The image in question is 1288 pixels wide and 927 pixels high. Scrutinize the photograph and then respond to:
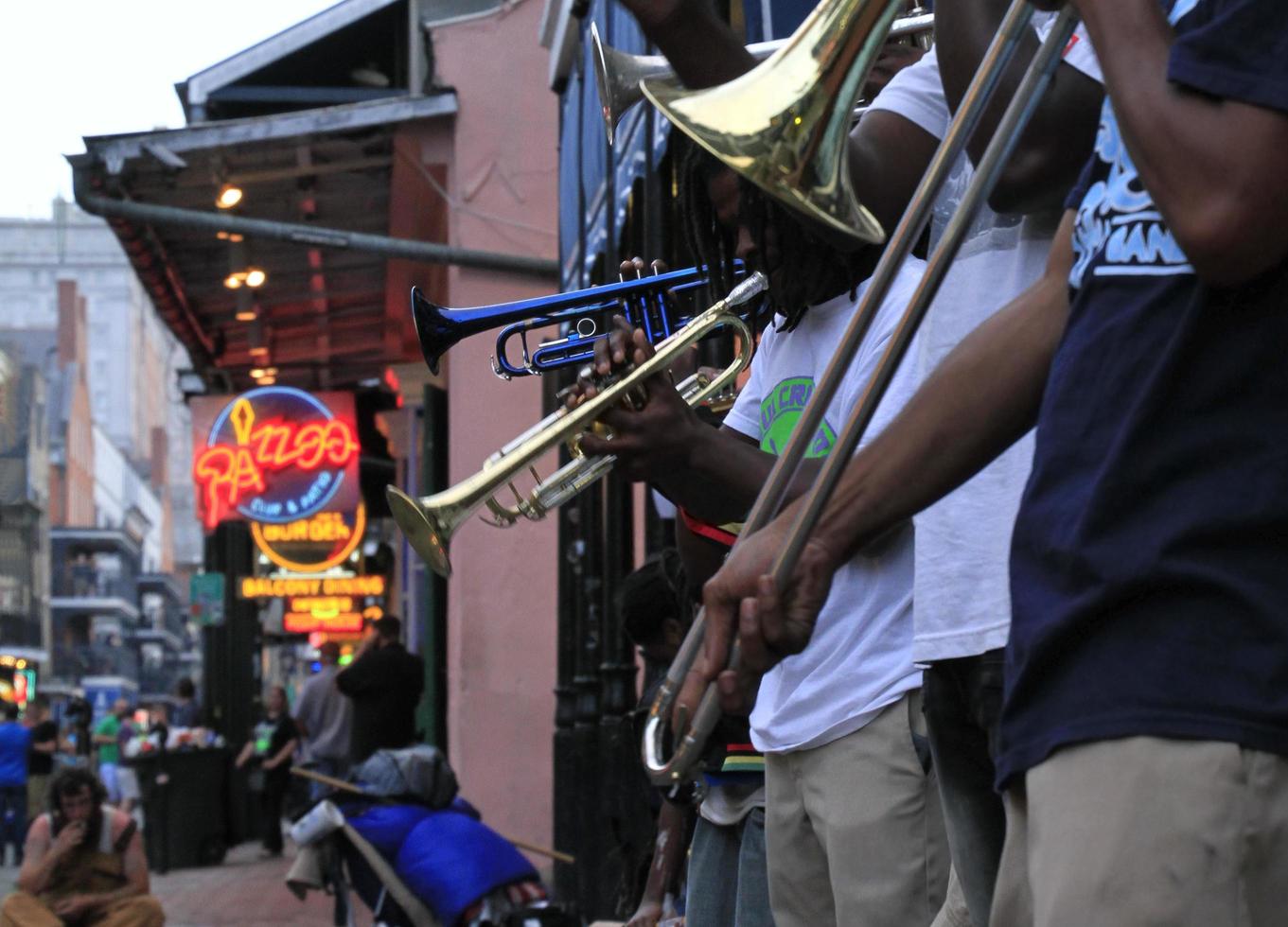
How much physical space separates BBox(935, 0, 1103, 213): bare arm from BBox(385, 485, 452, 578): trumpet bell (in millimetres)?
1875

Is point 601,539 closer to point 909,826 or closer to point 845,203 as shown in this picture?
point 909,826

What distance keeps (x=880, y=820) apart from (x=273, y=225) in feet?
32.9

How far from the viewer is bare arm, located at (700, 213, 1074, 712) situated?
1.99 m

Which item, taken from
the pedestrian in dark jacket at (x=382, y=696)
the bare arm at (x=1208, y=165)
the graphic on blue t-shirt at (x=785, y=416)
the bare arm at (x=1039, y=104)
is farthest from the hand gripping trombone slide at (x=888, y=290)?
the pedestrian in dark jacket at (x=382, y=696)

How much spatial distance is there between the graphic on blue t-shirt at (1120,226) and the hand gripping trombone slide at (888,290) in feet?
0.29

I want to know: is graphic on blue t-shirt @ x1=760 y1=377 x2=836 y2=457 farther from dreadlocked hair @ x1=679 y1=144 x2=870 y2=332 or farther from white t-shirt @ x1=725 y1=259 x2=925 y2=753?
dreadlocked hair @ x1=679 y1=144 x2=870 y2=332

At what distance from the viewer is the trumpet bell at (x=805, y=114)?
2.19 m

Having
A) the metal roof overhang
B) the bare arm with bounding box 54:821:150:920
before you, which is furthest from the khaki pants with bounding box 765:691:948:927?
the metal roof overhang

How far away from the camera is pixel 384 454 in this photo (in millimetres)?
22688

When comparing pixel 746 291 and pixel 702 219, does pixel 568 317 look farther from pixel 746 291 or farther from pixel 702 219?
pixel 702 219

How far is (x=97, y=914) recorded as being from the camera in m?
9.21

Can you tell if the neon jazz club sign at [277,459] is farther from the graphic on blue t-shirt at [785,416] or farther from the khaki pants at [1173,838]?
the khaki pants at [1173,838]

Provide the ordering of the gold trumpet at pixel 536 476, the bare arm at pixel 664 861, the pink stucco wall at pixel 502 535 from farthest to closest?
1. the pink stucco wall at pixel 502 535
2. the bare arm at pixel 664 861
3. the gold trumpet at pixel 536 476

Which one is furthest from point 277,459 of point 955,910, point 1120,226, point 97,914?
point 1120,226
